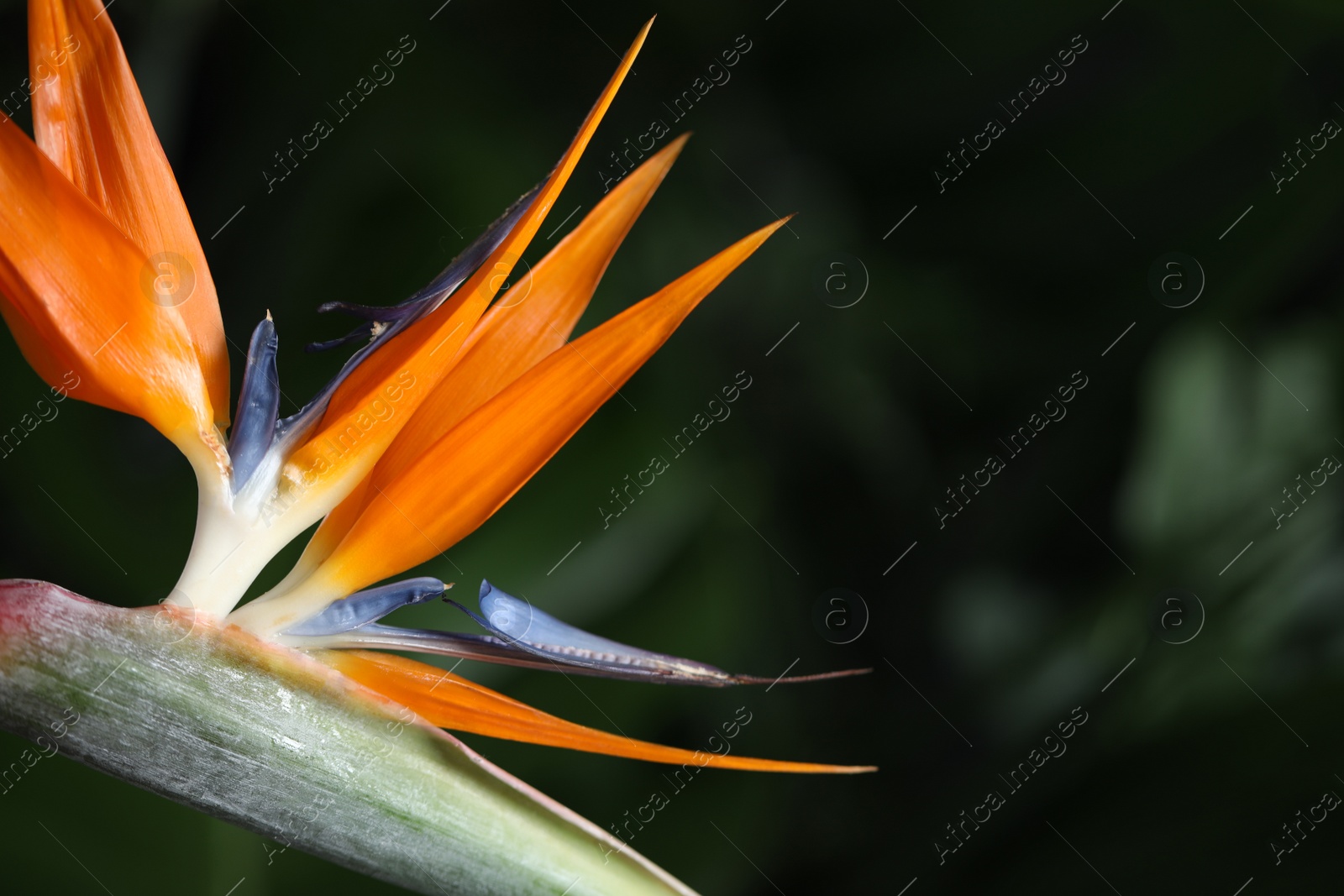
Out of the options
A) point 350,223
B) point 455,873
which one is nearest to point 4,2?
point 350,223

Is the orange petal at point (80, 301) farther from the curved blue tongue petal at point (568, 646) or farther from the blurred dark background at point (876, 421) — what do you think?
the blurred dark background at point (876, 421)

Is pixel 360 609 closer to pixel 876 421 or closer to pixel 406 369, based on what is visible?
pixel 406 369

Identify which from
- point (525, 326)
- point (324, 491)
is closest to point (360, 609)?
point (324, 491)

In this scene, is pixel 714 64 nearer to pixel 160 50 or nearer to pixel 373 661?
pixel 160 50

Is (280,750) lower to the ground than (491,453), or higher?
lower

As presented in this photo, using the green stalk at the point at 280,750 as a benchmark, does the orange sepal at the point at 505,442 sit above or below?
above

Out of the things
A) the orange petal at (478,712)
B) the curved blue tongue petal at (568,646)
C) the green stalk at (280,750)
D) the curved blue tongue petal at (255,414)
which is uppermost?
the curved blue tongue petal at (255,414)

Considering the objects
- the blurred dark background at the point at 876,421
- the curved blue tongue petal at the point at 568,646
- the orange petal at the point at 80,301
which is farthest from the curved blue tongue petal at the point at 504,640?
the blurred dark background at the point at 876,421
